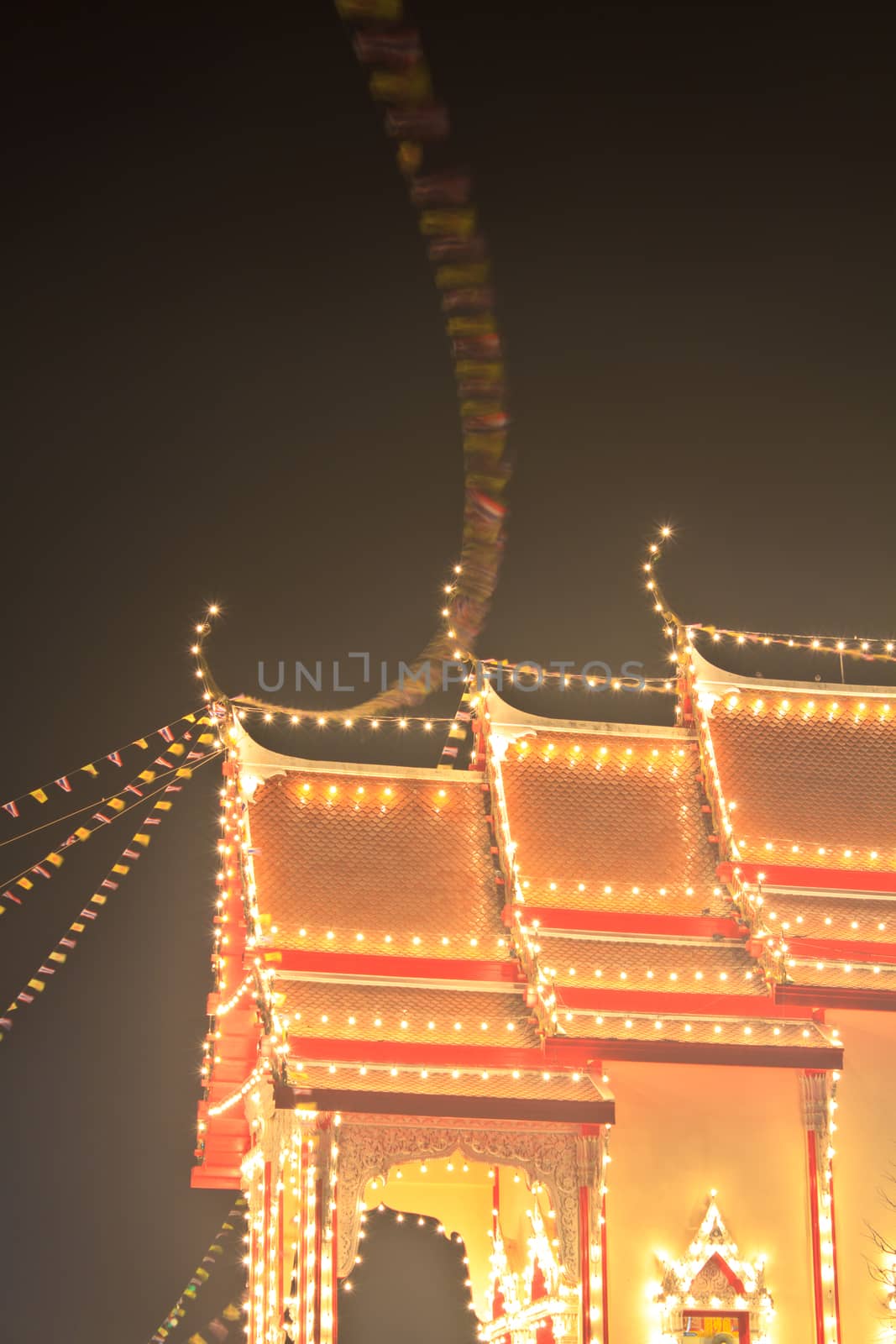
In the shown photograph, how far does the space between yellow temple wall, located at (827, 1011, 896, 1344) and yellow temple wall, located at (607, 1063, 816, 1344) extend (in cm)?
29

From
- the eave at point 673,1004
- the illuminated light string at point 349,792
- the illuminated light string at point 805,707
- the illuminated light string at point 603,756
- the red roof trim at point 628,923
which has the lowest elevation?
the eave at point 673,1004

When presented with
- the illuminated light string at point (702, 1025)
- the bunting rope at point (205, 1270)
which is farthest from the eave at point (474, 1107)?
the bunting rope at point (205, 1270)

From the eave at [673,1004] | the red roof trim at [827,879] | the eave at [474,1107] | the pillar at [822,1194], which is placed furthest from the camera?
the red roof trim at [827,879]

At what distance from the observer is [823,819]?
1800 centimetres

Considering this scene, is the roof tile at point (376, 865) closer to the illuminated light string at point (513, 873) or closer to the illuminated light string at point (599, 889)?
the illuminated light string at point (513, 873)

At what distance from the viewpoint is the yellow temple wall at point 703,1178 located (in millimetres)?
14664

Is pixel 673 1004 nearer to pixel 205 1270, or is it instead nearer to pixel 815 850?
pixel 815 850

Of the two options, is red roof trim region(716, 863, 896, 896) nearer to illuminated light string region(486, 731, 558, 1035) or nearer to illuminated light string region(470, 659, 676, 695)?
illuminated light string region(486, 731, 558, 1035)

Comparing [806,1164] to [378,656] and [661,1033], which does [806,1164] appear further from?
A: [378,656]

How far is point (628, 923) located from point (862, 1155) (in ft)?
10.8

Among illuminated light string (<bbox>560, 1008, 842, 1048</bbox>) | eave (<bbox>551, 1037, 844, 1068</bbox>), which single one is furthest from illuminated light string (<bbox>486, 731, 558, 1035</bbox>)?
eave (<bbox>551, 1037, 844, 1068</bbox>)

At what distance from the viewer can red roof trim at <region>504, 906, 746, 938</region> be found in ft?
55.3

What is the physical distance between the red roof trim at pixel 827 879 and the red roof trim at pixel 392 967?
2.85 meters

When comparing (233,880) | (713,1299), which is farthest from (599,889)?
(713,1299)
